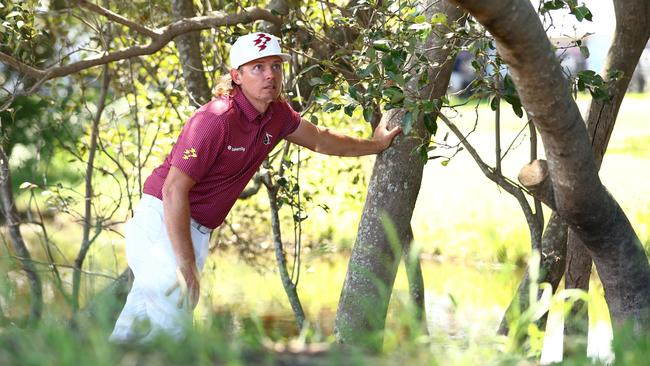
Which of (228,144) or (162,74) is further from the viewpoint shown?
(162,74)

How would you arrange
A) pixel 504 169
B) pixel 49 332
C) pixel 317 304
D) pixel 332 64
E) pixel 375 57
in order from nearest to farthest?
pixel 49 332 < pixel 375 57 < pixel 332 64 < pixel 317 304 < pixel 504 169

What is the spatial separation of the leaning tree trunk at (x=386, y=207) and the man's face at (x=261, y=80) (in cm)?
70

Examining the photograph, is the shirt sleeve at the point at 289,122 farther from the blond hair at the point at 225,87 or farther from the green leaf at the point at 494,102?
the green leaf at the point at 494,102

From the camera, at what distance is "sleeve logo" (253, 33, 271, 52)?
5.01 m

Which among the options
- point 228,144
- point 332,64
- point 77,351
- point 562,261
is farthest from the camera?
point 562,261

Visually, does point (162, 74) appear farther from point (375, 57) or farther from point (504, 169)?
point (504, 169)

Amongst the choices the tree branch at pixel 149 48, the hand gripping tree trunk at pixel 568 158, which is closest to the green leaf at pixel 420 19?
the hand gripping tree trunk at pixel 568 158

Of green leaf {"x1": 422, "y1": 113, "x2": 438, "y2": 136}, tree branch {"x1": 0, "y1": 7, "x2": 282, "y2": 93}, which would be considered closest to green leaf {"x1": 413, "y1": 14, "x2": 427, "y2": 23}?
green leaf {"x1": 422, "y1": 113, "x2": 438, "y2": 136}

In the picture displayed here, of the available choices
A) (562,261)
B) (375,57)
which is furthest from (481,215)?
(375,57)

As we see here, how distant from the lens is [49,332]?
2930 mm

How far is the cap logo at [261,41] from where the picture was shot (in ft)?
16.4

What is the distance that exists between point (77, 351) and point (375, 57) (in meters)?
2.88

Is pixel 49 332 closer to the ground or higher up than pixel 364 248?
closer to the ground

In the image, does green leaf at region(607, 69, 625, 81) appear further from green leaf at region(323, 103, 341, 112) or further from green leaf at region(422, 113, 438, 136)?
green leaf at region(323, 103, 341, 112)
